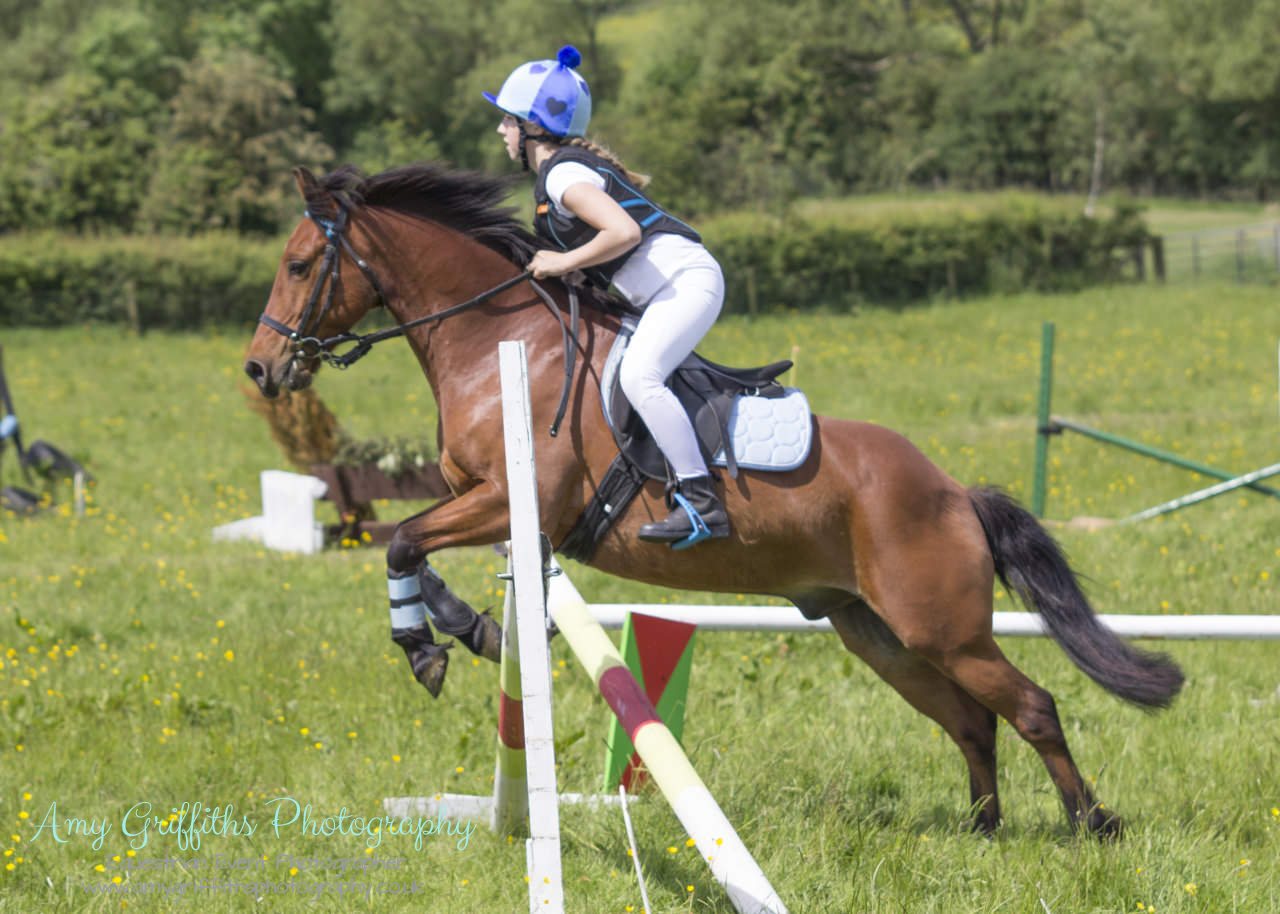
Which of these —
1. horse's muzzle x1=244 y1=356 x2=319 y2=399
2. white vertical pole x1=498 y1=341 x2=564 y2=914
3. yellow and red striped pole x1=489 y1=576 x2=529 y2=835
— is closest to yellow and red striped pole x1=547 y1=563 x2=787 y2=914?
white vertical pole x1=498 y1=341 x2=564 y2=914

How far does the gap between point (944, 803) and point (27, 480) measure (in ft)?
34.2

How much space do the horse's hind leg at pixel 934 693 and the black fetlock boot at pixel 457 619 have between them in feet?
4.13

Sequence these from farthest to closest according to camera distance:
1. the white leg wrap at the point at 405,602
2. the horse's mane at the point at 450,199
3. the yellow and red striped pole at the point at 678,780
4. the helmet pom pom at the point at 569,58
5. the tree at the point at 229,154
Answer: the tree at the point at 229,154, the horse's mane at the point at 450,199, the helmet pom pom at the point at 569,58, the white leg wrap at the point at 405,602, the yellow and red striped pole at the point at 678,780

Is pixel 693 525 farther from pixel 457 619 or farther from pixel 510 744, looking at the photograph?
pixel 510 744

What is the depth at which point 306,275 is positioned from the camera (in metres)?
4.41

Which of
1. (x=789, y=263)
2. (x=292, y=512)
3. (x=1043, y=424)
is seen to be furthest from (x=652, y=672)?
(x=789, y=263)

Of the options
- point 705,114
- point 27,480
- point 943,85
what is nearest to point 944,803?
point 27,480

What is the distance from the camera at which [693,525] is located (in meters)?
4.02

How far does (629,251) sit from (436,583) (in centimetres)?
131

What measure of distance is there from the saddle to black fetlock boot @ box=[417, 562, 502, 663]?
1.28 ft

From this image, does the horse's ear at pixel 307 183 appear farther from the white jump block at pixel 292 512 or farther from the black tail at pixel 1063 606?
the white jump block at pixel 292 512

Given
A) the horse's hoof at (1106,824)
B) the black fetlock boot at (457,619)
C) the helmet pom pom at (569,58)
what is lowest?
the horse's hoof at (1106,824)

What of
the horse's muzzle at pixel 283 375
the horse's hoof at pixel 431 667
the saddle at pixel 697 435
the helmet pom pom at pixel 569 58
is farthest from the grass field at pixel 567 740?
the helmet pom pom at pixel 569 58

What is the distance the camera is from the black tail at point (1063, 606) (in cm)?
433
